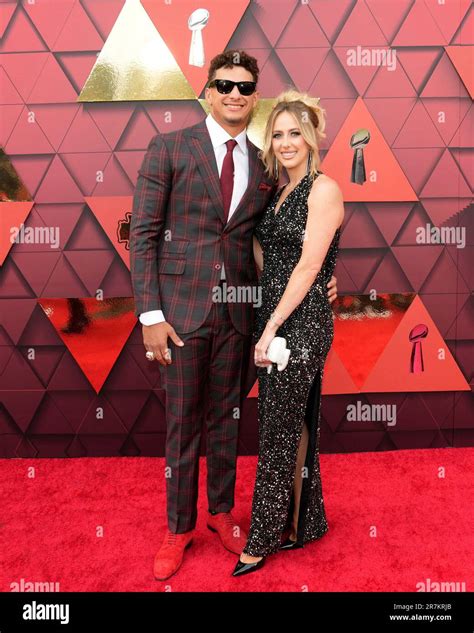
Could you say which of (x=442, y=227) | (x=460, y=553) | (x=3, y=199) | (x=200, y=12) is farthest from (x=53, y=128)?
(x=460, y=553)

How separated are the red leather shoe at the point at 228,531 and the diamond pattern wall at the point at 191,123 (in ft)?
2.35

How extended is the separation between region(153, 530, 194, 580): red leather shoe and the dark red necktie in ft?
3.77

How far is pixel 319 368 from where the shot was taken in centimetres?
178

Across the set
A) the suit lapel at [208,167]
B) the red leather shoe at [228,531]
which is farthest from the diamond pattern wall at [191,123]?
the suit lapel at [208,167]

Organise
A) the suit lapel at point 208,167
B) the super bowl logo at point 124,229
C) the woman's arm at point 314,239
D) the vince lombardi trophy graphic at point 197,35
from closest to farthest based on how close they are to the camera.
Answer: the woman's arm at point 314,239, the suit lapel at point 208,167, the vince lombardi trophy graphic at point 197,35, the super bowl logo at point 124,229

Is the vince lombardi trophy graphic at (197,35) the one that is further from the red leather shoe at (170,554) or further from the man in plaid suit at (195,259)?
the red leather shoe at (170,554)

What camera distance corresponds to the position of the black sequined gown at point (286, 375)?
1720 mm

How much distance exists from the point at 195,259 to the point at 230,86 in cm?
58

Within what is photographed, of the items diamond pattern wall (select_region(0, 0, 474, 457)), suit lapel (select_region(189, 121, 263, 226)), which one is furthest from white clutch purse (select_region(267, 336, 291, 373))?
diamond pattern wall (select_region(0, 0, 474, 457))

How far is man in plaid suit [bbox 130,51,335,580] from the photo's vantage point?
176 centimetres

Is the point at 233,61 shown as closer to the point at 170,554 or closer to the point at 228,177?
the point at 228,177

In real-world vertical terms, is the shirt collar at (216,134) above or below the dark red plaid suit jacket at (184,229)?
above

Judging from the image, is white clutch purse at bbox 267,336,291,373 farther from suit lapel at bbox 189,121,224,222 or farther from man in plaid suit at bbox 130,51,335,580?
suit lapel at bbox 189,121,224,222
